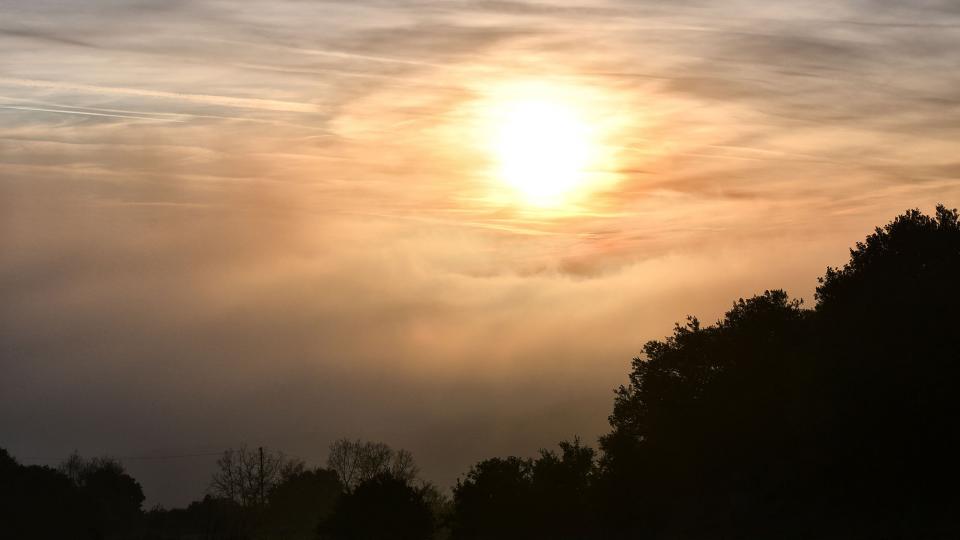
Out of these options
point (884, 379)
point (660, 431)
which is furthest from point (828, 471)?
point (660, 431)

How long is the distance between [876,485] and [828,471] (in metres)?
4.01

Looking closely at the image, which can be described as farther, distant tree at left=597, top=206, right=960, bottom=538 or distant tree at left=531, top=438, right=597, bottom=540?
distant tree at left=531, top=438, right=597, bottom=540

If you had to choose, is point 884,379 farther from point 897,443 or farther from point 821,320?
point 821,320

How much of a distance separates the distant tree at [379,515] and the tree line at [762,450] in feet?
0.35

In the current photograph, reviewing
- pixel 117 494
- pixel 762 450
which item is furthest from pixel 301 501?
pixel 762 450

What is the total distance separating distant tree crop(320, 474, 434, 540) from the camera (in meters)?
81.0

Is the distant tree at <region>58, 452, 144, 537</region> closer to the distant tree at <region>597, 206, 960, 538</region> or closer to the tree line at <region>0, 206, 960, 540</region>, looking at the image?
the tree line at <region>0, 206, 960, 540</region>

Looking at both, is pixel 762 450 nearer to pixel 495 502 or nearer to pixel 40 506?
pixel 495 502

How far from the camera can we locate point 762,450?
71.7 metres

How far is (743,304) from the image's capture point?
8569 cm

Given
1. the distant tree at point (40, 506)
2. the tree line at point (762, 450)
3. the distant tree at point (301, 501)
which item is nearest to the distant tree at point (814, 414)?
the tree line at point (762, 450)

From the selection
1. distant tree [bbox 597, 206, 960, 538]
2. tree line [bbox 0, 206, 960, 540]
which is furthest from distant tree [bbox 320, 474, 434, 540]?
distant tree [bbox 597, 206, 960, 538]

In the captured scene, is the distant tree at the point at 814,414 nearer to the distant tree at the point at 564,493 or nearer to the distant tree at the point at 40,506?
the distant tree at the point at 564,493

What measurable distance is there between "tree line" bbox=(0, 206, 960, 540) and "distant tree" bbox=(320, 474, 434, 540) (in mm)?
106
